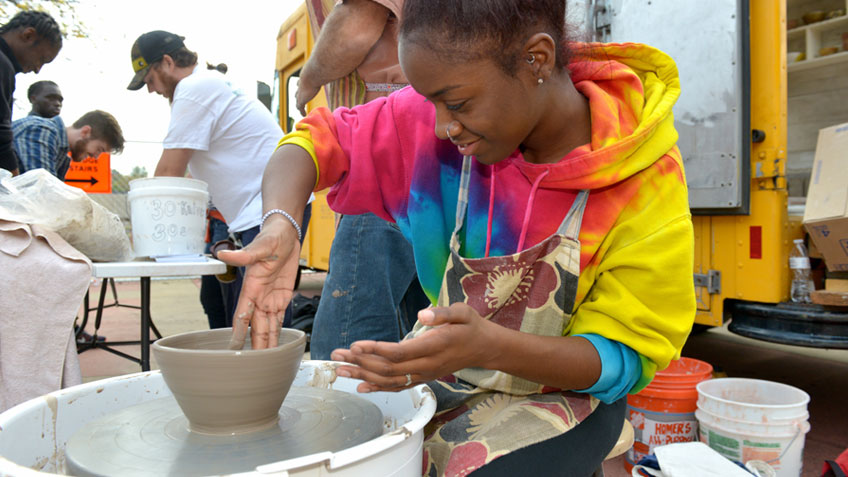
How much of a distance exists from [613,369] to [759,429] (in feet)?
4.89

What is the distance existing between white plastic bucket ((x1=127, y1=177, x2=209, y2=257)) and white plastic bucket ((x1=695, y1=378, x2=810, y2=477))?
7.48 feet

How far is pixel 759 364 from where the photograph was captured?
4.14m

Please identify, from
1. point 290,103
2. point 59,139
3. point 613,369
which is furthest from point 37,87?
point 613,369

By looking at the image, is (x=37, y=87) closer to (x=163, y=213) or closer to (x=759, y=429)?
(x=163, y=213)

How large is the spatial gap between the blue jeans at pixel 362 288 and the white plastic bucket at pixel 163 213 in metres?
0.97

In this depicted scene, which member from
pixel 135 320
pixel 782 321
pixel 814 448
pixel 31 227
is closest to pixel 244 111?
pixel 31 227

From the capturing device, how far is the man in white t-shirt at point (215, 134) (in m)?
2.53

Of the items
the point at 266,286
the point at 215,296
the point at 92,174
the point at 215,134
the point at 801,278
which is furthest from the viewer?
the point at 92,174

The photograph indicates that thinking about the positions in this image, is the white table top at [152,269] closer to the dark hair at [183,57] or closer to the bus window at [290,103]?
the dark hair at [183,57]

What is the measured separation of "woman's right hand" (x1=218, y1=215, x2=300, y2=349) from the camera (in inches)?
45.4

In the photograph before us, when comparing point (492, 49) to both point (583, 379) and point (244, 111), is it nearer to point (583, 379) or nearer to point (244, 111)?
point (583, 379)

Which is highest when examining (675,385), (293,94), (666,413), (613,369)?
(293,94)

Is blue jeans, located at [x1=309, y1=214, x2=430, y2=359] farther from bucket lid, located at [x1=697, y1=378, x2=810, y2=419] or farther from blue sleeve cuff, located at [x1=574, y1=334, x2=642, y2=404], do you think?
bucket lid, located at [x1=697, y1=378, x2=810, y2=419]

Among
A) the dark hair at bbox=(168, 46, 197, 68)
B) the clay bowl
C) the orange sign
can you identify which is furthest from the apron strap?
the orange sign
